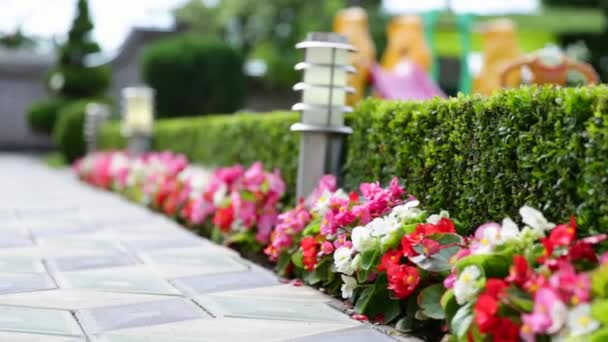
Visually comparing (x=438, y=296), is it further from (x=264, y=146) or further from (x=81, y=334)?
(x=264, y=146)

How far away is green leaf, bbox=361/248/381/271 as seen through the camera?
3.02m

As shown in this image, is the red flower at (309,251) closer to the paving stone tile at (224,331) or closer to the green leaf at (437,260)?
the paving stone tile at (224,331)

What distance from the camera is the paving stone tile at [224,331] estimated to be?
2.65 meters

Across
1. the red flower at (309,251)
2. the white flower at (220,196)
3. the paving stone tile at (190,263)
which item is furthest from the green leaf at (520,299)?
the white flower at (220,196)

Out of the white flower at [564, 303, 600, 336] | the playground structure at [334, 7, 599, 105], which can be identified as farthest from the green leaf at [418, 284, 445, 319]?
the playground structure at [334, 7, 599, 105]

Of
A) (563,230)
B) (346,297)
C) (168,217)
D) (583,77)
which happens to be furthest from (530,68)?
(563,230)

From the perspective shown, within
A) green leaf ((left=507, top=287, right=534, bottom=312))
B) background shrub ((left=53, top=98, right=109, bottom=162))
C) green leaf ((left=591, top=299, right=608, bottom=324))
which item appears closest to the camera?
green leaf ((left=591, top=299, right=608, bottom=324))

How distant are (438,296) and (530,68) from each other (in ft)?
14.5

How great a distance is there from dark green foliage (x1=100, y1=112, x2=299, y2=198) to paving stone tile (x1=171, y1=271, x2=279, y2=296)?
1.10m

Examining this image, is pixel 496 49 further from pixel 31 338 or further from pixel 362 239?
pixel 31 338

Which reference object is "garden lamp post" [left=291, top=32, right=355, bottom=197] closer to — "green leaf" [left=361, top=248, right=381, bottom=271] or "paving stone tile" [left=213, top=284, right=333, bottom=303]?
"paving stone tile" [left=213, top=284, right=333, bottom=303]

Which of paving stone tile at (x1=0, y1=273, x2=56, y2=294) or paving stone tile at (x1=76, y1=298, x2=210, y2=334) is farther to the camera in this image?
paving stone tile at (x1=0, y1=273, x2=56, y2=294)

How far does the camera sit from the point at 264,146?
221 inches

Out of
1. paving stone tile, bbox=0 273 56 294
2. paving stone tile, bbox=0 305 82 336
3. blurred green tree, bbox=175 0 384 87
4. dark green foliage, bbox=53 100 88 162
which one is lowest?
dark green foliage, bbox=53 100 88 162
